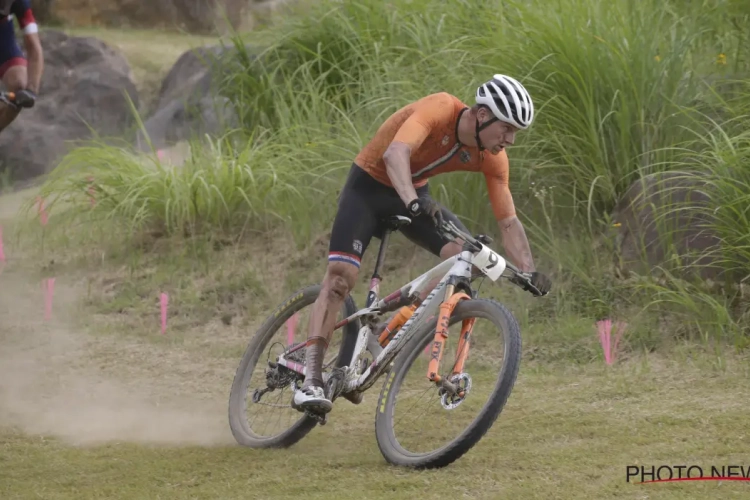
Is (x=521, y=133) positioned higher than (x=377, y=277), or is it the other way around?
(x=521, y=133)

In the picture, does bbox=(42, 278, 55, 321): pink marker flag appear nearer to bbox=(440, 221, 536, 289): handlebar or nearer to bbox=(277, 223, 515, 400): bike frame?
bbox=(277, 223, 515, 400): bike frame

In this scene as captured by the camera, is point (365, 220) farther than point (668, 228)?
No

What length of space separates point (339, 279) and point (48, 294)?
14.8ft

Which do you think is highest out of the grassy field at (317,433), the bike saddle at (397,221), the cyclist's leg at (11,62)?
the cyclist's leg at (11,62)

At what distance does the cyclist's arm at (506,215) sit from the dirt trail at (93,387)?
186 cm

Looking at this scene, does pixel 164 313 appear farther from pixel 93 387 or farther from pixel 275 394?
pixel 275 394

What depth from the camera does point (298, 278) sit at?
934 centimetres

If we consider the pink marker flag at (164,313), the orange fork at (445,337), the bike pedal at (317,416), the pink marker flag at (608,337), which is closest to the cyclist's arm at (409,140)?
the orange fork at (445,337)

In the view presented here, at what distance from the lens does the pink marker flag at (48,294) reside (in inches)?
368

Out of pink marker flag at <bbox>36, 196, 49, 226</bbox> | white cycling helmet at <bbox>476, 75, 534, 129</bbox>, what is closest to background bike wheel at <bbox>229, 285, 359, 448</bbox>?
white cycling helmet at <bbox>476, 75, 534, 129</bbox>

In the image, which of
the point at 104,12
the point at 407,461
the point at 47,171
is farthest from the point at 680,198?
the point at 104,12

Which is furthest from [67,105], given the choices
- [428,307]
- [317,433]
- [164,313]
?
[428,307]

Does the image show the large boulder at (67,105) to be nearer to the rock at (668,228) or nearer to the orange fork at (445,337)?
the rock at (668,228)

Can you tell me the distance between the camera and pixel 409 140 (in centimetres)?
548
